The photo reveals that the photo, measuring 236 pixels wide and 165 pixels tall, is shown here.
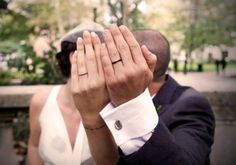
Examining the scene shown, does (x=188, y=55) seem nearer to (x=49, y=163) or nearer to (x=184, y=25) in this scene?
(x=184, y=25)

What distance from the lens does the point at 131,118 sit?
0.68 meters

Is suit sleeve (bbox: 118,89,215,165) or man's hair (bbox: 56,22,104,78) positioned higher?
man's hair (bbox: 56,22,104,78)

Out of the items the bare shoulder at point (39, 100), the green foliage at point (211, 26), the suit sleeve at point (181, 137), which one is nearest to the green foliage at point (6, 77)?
the green foliage at point (211, 26)

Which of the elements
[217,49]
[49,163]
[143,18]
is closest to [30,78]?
[143,18]

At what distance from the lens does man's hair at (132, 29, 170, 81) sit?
1036 mm

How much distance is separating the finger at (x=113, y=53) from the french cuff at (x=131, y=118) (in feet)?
0.22

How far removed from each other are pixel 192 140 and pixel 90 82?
0.31m

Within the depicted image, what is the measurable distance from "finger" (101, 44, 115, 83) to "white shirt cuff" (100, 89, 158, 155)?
0.06 m

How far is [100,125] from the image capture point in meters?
0.73

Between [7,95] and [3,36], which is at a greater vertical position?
[3,36]

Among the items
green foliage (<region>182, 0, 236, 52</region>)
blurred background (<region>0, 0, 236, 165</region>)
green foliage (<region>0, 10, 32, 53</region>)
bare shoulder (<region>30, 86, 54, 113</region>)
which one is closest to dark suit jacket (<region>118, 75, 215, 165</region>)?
bare shoulder (<region>30, 86, 54, 113</region>)

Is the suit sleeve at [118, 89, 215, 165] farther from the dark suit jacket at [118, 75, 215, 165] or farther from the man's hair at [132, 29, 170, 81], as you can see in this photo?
the man's hair at [132, 29, 170, 81]

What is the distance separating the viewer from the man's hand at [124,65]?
633mm

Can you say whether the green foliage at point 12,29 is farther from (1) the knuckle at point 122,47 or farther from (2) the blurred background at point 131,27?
(1) the knuckle at point 122,47
